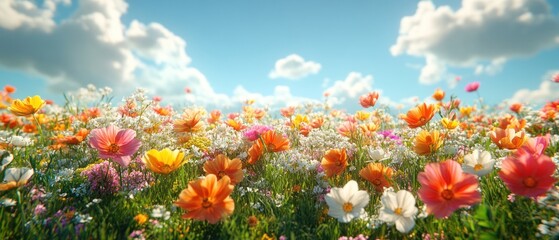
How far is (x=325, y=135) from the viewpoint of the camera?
13.3 feet

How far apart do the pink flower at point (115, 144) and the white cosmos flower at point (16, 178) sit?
425mm

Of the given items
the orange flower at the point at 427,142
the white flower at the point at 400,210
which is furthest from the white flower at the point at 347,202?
the orange flower at the point at 427,142

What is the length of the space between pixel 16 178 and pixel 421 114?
297 centimetres

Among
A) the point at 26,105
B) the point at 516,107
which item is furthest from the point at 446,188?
the point at 516,107

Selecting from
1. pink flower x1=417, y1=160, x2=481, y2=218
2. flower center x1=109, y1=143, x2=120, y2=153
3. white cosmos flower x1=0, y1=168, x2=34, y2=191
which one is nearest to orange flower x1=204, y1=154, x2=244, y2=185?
flower center x1=109, y1=143, x2=120, y2=153

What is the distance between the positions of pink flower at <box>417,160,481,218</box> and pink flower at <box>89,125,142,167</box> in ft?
6.14

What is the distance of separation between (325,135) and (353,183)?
6.60 ft

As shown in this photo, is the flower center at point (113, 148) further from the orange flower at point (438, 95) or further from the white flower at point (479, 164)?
the orange flower at point (438, 95)

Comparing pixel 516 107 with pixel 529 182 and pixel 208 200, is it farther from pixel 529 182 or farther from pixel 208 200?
pixel 208 200

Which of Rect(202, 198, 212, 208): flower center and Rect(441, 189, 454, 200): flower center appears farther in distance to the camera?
Rect(202, 198, 212, 208): flower center

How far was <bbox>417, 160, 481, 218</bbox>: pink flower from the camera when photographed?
171 cm

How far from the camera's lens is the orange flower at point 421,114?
9.84 ft

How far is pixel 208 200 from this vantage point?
6.15ft

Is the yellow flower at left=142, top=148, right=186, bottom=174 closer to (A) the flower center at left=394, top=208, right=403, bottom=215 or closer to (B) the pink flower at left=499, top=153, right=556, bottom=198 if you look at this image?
(A) the flower center at left=394, top=208, right=403, bottom=215
